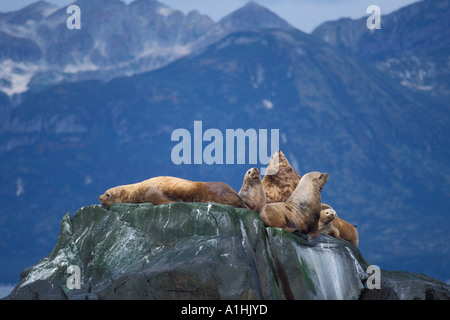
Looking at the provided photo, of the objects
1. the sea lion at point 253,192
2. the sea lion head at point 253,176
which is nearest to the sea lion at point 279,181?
the sea lion at point 253,192

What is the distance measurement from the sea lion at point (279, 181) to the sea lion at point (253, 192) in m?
1.65

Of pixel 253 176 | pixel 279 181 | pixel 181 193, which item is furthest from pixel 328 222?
pixel 181 193

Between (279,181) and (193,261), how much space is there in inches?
209

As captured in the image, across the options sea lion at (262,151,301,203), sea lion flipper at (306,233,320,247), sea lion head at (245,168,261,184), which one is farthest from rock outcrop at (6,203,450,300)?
sea lion at (262,151,301,203)

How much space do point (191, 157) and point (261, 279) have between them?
103 metres

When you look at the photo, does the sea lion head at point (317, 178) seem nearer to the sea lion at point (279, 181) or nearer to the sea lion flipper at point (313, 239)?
the sea lion at point (279, 181)

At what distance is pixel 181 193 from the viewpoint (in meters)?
15.2

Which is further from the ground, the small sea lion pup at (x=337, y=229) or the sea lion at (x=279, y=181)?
the sea lion at (x=279, y=181)

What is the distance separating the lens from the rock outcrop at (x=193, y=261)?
1246cm

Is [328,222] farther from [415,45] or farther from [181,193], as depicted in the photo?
[415,45]

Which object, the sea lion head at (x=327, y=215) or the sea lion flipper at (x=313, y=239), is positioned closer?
the sea lion flipper at (x=313, y=239)

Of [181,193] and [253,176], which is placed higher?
[253,176]

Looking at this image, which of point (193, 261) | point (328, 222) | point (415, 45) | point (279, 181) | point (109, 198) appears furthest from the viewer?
point (415, 45)
